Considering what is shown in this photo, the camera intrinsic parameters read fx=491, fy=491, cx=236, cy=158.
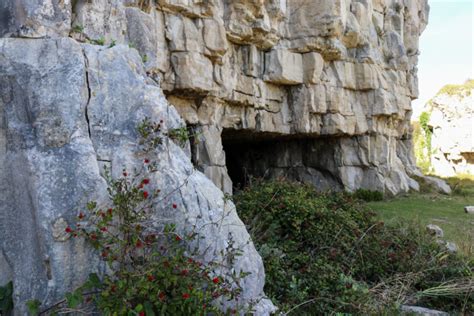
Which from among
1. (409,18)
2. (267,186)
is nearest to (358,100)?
(409,18)

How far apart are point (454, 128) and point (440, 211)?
21.4m

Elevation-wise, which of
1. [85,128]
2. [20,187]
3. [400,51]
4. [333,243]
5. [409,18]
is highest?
[409,18]

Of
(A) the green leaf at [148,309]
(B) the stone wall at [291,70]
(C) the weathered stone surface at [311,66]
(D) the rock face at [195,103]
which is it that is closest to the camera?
(A) the green leaf at [148,309]

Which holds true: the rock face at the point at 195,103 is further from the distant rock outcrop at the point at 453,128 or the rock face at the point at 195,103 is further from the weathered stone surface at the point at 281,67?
the distant rock outcrop at the point at 453,128

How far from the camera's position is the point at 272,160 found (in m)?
20.6

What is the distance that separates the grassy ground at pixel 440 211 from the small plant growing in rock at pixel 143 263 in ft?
19.5

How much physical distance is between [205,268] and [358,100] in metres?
16.6

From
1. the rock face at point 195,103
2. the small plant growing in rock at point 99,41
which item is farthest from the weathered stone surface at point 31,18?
the small plant growing in rock at point 99,41

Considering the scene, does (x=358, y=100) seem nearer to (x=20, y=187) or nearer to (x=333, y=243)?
(x=333, y=243)

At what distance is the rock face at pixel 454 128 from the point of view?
112ft

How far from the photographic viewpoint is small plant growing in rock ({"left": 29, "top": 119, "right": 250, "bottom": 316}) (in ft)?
12.8

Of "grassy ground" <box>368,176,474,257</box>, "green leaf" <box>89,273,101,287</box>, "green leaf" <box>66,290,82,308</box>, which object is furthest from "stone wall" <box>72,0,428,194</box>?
"green leaf" <box>66,290,82,308</box>

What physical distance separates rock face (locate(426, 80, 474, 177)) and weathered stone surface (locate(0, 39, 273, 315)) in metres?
33.3

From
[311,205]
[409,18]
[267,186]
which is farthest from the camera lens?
[409,18]
